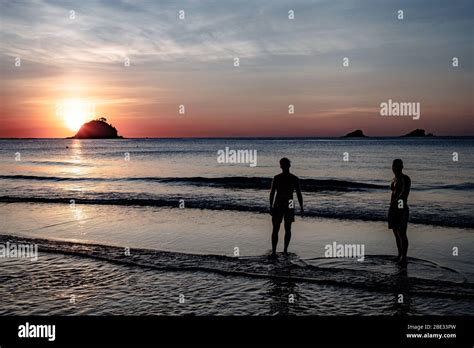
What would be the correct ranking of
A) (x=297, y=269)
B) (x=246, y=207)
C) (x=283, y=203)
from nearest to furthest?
(x=297, y=269) < (x=283, y=203) < (x=246, y=207)

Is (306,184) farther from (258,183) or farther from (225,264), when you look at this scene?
(225,264)

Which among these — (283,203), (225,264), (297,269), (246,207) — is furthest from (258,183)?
(297,269)

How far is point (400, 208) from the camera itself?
8.98m

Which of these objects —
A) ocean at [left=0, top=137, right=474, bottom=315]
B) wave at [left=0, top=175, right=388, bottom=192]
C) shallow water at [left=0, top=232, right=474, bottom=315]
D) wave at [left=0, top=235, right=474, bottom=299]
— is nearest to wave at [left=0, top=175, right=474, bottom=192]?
wave at [left=0, top=175, right=388, bottom=192]

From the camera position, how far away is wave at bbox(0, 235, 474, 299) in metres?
7.43

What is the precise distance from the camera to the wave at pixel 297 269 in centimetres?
743

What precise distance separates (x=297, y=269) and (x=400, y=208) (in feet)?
8.58

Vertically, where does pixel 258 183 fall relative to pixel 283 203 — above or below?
below

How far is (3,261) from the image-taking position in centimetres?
927

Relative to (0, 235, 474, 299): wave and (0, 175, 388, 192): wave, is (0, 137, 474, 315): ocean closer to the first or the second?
(0, 235, 474, 299): wave

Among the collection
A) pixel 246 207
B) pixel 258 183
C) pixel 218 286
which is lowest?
pixel 218 286
